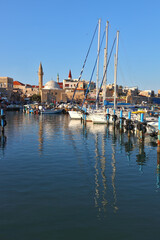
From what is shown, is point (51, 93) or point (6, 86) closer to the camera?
point (6, 86)

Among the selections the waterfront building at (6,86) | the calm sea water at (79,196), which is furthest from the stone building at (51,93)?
the calm sea water at (79,196)

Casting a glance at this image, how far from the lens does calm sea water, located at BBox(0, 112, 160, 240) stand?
7.77m

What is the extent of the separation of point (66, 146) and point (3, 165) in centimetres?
799

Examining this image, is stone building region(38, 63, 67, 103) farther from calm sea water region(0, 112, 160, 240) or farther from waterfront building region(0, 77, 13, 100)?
calm sea water region(0, 112, 160, 240)

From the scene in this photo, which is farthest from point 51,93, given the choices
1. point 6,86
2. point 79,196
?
point 79,196

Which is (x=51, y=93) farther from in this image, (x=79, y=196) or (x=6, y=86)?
(x=79, y=196)

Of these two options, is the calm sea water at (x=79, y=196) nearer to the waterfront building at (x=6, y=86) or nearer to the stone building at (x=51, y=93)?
the waterfront building at (x=6, y=86)

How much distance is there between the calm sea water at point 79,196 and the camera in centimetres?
777

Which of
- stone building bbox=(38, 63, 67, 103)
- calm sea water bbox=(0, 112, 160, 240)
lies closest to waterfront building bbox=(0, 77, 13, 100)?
stone building bbox=(38, 63, 67, 103)

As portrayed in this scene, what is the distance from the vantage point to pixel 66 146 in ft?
74.8

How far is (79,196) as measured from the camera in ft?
34.5

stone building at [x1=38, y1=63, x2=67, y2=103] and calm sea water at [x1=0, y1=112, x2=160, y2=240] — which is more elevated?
stone building at [x1=38, y1=63, x2=67, y2=103]

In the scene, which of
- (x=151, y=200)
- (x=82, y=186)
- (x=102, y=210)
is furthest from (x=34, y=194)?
(x=151, y=200)

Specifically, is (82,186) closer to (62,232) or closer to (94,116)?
(62,232)
